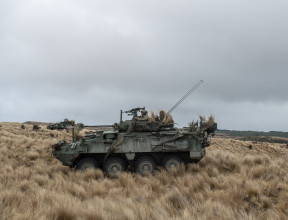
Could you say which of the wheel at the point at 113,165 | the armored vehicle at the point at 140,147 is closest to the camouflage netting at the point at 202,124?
the armored vehicle at the point at 140,147

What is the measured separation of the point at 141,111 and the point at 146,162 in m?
2.45

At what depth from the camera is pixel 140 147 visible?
34.9ft

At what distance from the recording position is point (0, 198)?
217 inches

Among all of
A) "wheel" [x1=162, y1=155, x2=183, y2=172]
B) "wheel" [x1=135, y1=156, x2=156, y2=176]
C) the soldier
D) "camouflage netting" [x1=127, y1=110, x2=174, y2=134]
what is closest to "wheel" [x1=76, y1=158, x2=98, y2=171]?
"wheel" [x1=135, y1=156, x2=156, y2=176]

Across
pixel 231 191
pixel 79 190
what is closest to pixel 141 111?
pixel 79 190

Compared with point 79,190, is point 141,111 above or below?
above

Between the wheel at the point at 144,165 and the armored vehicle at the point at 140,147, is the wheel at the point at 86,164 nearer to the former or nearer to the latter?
the armored vehicle at the point at 140,147

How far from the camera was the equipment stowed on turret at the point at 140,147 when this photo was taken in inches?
416

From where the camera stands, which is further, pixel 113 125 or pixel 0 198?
pixel 113 125

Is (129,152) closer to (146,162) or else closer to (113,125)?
(146,162)

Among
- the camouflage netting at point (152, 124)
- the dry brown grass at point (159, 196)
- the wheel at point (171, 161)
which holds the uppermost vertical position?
the camouflage netting at point (152, 124)


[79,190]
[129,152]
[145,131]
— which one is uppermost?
[145,131]

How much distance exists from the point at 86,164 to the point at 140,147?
2416 millimetres

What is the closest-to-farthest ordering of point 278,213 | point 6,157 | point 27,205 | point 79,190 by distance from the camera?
point 278,213 < point 27,205 < point 79,190 < point 6,157
